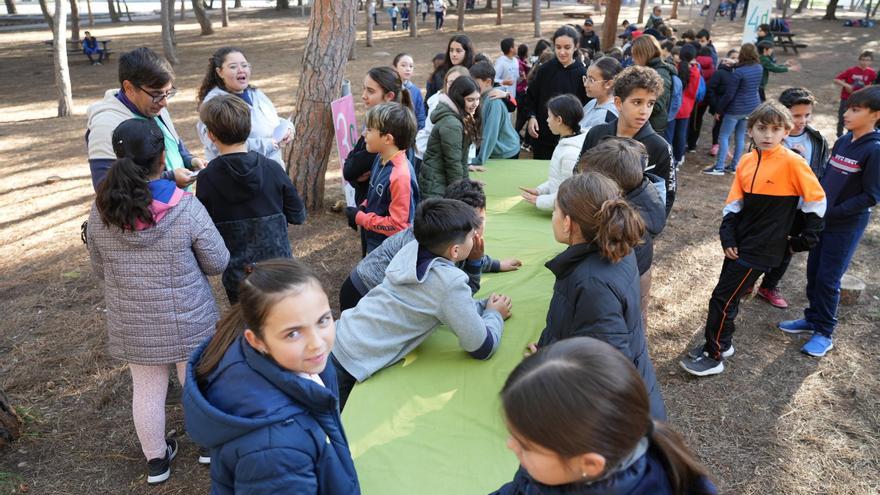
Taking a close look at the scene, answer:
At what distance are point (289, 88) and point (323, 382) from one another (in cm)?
1272

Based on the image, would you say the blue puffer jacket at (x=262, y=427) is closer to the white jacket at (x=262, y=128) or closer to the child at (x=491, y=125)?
the white jacket at (x=262, y=128)

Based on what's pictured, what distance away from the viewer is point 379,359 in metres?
2.70

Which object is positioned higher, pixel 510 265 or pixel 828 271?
pixel 828 271

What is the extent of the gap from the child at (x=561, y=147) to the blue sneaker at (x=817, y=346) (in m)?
1.94

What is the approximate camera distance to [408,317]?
261cm

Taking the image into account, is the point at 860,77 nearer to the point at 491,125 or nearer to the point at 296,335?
the point at 491,125

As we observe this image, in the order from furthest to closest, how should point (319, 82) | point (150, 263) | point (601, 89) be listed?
point (319, 82) < point (601, 89) < point (150, 263)

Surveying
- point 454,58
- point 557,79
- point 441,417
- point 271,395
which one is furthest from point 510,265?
point 454,58

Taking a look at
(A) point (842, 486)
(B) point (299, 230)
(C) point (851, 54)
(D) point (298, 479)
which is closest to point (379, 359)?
(D) point (298, 479)

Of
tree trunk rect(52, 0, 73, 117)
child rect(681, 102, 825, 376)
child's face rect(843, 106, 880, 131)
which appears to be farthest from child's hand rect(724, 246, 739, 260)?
tree trunk rect(52, 0, 73, 117)

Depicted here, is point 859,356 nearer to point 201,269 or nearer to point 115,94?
point 201,269

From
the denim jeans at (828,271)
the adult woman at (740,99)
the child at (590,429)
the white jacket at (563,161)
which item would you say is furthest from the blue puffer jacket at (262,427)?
the adult woman at (740,99)

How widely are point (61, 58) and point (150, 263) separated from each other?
1061 cm

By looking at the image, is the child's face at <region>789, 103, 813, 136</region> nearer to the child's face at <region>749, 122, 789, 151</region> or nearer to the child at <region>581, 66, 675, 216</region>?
the child's face at <region>749, 122, 789, 151</region>
